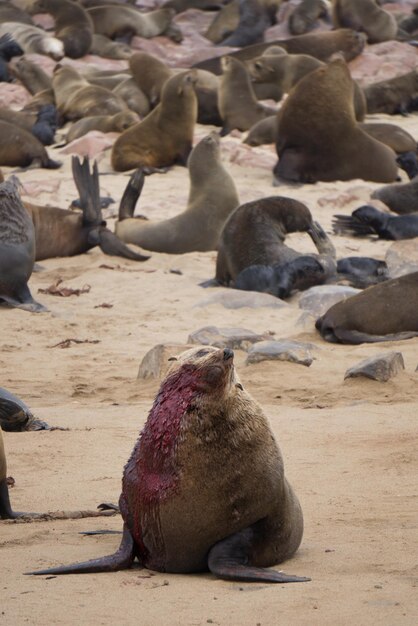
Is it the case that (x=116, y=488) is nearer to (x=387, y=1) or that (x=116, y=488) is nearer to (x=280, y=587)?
(x=280, y=587)

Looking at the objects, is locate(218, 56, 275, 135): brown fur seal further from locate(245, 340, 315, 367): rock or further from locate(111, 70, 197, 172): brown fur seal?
locate(245, 340, 315, 367): rock

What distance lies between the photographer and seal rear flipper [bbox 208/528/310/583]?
10.2ft

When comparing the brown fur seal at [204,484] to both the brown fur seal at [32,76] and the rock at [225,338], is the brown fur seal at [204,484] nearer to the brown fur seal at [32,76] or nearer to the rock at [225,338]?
the rock at [225,338]

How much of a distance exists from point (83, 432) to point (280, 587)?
2.46 meters

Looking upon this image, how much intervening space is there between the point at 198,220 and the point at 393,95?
307 inches

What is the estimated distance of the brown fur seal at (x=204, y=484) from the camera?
3.30m

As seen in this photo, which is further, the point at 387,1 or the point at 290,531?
the point at 387,1

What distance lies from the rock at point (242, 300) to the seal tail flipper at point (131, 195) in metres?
2.62

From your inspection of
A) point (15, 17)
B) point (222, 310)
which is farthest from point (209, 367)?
point (15, 17)

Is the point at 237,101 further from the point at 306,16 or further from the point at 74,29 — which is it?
the point at 306,16

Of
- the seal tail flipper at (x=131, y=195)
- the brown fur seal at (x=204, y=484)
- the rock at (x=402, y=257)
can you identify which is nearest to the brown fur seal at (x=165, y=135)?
the seal tail flipper at (x=131, y=195)

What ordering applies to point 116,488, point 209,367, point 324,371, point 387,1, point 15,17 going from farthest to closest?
→ point 387,1 → point 15,17 → point 324,371 → point 116,488 → point 209,367

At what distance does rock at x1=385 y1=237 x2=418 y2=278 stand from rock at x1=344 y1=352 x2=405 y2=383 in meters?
3.43

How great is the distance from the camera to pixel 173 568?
10.9 ft
